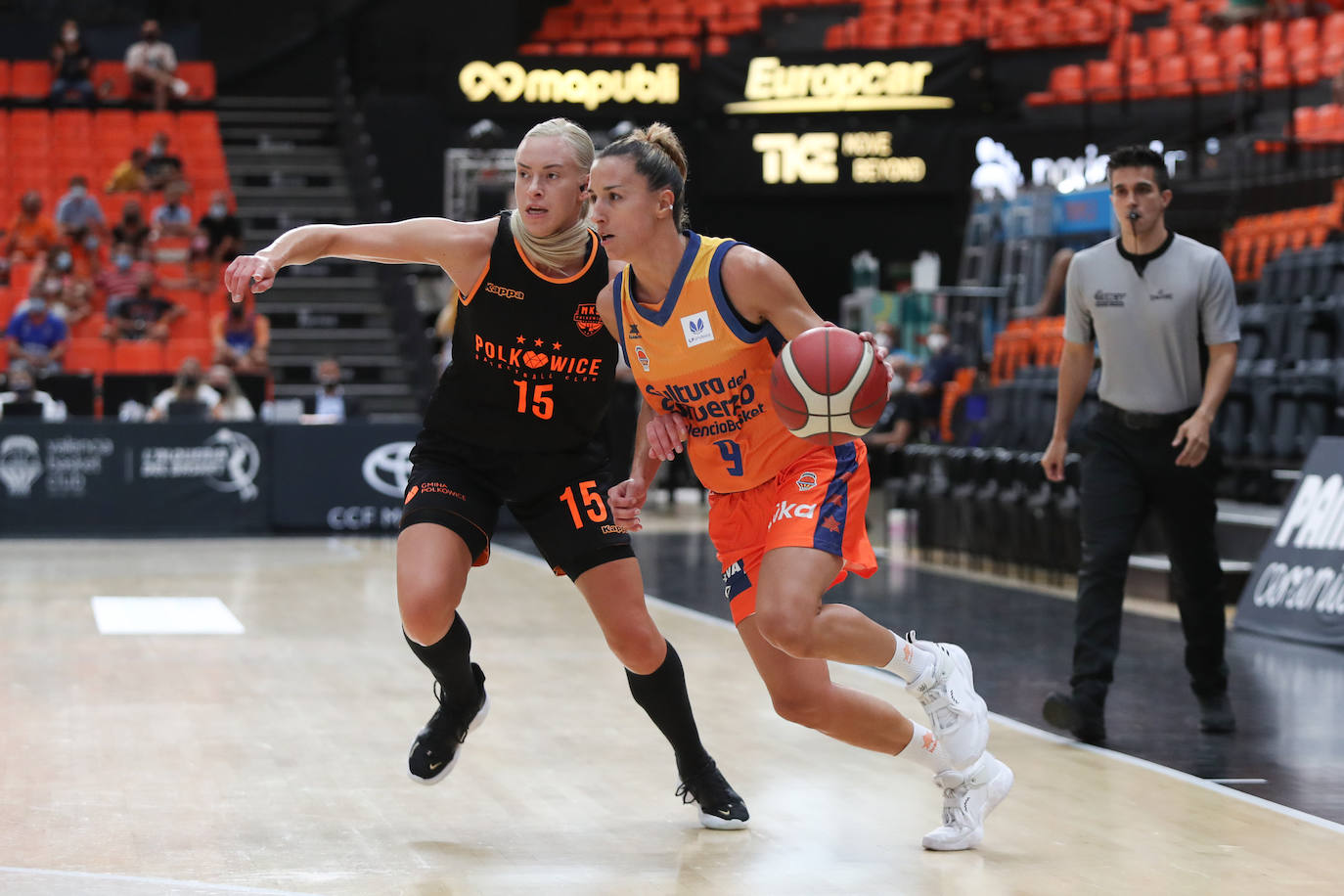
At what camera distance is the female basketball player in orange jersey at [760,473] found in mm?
4125

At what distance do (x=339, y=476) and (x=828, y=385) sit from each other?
11.6m

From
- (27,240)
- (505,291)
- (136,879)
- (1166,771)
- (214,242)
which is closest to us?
(136,879)

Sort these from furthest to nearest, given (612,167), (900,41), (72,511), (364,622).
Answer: (900,41)
(72,511)
(364,622)
(612,167)

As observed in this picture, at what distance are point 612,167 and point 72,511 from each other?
11.6 m

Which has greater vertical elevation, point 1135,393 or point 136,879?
point 1135,393

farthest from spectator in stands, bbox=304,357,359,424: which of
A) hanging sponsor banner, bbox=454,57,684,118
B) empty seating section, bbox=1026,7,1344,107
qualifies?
empty seating section, bbox=1026,7,1344,107

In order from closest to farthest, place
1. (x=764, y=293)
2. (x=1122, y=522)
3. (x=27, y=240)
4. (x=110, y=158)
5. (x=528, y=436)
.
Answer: (x=764, y=293) < (x=528, y=436) < (x=1122, y=522) < (x=27, y=240) < (x=110, y=158)

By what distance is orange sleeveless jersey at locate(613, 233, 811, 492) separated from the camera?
4.19m

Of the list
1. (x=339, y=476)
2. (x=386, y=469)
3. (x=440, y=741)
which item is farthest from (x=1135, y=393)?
(x=339, y=476)

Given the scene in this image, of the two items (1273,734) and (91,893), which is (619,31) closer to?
(1273,734)

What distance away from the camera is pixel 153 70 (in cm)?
2119

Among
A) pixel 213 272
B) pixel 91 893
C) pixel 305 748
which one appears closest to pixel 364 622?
pixel 305 748

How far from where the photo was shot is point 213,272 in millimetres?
19016

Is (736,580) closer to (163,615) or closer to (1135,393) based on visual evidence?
(1135,393)
